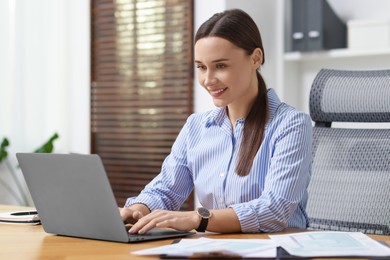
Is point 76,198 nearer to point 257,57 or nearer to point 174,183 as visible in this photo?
point 174,183

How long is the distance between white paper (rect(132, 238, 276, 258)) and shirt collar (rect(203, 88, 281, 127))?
1.88ft

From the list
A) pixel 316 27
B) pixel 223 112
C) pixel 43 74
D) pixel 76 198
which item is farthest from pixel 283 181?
pixel 43 74

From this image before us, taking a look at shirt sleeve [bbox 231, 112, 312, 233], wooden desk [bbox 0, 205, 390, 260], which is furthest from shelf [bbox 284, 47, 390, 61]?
wooden desk [bbox 0, 205, 390, 260]

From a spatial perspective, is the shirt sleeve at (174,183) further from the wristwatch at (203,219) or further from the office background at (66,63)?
the office background at (66,63)

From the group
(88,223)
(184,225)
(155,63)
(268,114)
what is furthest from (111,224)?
(155,63)

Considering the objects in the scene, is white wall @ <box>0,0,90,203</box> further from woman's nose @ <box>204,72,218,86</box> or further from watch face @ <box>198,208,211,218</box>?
watch face @ <box>198,208,211,218</box>

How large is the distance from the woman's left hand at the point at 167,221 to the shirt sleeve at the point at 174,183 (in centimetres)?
38

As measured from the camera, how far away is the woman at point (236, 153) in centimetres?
181

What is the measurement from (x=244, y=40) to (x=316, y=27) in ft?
5.67

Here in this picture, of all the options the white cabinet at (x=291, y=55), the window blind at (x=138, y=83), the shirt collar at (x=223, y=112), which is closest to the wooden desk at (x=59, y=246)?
the shirt collar at (x=223, y=112)

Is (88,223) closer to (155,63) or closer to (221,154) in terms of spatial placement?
(221,154)

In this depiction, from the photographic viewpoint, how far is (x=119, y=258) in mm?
A: 1429

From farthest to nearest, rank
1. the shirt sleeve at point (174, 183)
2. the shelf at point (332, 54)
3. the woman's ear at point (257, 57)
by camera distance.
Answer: the shelf at point (332, 54) < the shirt sleeve at point (174, 183) < the woman's ear at point (257, 57)

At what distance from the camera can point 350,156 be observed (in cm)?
225
